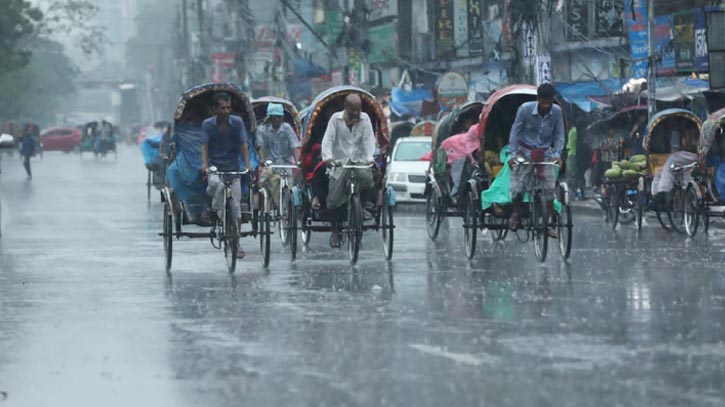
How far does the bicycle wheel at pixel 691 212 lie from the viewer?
20.6 meters

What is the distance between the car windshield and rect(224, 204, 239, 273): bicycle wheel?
1605 cm

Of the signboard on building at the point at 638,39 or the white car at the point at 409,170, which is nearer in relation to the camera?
the signboard on building at the point at 638,39

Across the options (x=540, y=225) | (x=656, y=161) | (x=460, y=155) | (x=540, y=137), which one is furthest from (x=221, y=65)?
(x=540, y=225)

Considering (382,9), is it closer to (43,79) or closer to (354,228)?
(354,228)

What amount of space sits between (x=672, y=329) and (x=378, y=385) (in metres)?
3.00

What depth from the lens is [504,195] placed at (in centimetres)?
1730

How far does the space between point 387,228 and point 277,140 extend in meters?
4.26

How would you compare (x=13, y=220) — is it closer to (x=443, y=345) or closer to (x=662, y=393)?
(x=443, y=345)

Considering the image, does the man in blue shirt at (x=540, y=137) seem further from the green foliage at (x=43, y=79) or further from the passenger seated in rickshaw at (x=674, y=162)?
the green foliage at (x=43, y=79)

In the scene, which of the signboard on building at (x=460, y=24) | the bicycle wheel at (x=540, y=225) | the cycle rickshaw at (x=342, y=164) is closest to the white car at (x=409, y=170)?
the cycle rickshaw at (x=342, y=164)

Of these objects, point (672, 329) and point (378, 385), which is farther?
point (672, 329)

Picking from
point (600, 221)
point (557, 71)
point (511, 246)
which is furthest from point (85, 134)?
point (511, 246)

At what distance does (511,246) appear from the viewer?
19406 mm

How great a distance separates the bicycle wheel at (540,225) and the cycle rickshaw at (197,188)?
104 inches
